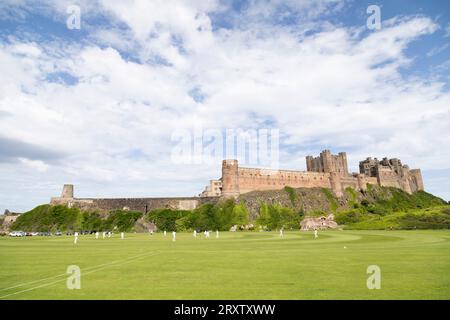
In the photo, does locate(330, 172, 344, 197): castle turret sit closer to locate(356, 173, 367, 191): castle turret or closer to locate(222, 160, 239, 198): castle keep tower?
locate(356, 173, 367, 191): castle turret

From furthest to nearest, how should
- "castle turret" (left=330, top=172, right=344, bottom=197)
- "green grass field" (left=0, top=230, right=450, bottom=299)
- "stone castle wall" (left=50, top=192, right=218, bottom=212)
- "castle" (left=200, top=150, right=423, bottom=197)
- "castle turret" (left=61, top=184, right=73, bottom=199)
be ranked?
"castle turret" (left=330, top=172, right=344, bottom=197), "castle turret" (left=61, top=184, right=73, bottom=199), "castle" (left=200, top=150, right=423, bottom=197), "stone castle wall" (left=50, top=192, right=218, bottom=212), "green grass field" (left=0, top=230, right=450, bottom=299)

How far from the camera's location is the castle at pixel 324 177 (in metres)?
96.2

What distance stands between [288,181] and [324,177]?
584 inches

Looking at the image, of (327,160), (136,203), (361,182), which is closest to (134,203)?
(136,203)

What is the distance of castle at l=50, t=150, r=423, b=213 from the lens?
95.9m

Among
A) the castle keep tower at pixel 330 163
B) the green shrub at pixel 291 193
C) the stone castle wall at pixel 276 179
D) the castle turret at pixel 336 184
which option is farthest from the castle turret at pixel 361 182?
the green shrub at pixel 291 193

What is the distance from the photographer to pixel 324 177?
11394cm

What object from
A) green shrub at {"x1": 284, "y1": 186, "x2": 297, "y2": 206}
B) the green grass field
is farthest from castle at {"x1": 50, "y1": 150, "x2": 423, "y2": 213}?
the green grass field

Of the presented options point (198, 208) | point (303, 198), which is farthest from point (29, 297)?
point (303, 198)

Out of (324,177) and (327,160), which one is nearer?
(324,177)

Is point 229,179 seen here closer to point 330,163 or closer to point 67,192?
point 330,163

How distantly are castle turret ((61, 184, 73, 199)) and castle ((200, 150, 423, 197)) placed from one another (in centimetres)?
4627
